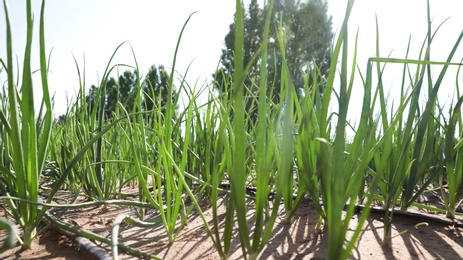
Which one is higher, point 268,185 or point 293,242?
point 268,185

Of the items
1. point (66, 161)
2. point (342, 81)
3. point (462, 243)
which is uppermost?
point (342, 81)

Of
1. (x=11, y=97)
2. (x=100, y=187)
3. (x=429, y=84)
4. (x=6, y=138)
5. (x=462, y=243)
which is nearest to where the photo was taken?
(x=11, y=97)

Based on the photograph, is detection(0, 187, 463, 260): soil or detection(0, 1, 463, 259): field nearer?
detection(0, 1, 463, 259): field

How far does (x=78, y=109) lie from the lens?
1.29 metres

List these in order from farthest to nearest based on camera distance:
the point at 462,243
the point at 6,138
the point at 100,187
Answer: the point at 100,187
the point at 6,138
the point at 462,243

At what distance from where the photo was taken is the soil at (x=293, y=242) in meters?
0.67

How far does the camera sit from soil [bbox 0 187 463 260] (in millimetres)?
671

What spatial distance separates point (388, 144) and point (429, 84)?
0.49 m

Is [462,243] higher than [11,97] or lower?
lower

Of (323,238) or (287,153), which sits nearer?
(287,153)

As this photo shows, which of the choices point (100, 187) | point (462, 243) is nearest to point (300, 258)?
point (462, 243)

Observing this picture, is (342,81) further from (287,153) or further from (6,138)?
(6,138)

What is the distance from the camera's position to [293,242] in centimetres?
73

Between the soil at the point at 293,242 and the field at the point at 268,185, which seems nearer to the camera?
the field at the point at 268,185
